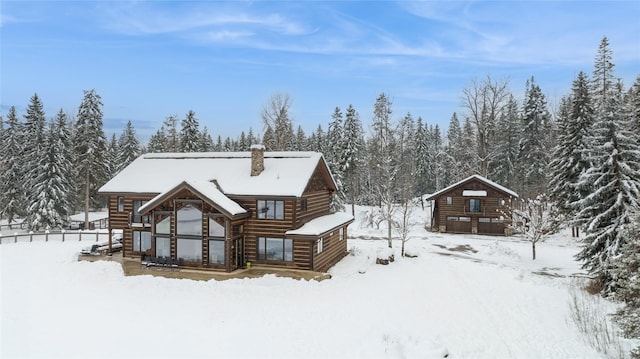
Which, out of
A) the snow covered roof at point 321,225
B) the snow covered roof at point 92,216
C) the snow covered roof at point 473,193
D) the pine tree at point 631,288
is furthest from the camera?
the snow covered roof at point 92,216

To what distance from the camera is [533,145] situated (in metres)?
47.5

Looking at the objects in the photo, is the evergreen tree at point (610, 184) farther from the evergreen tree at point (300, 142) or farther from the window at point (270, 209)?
the evergreen tree at point (300, 142)

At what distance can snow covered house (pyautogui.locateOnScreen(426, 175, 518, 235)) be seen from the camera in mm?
38188

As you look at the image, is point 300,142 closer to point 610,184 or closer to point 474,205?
point 474,205

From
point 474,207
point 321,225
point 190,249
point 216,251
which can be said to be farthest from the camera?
point 474,207

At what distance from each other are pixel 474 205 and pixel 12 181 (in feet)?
153

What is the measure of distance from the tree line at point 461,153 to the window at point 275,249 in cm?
989

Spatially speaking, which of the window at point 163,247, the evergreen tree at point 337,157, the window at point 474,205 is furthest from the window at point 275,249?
the window at point 474,205

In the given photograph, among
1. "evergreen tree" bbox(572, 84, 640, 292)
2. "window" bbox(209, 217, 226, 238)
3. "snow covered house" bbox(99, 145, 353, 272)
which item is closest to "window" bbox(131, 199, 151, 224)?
"snow covered house" bbox(99, 145, 353, 272)

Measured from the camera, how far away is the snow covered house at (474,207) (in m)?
38.2

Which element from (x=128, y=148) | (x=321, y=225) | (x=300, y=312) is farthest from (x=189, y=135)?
(x=300, y=312)

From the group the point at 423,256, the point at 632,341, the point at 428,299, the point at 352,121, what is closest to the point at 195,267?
the point at 428,299

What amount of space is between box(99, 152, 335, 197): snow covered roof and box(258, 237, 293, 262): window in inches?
103

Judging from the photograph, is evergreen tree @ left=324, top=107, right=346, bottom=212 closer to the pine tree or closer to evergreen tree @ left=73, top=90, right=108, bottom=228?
evergreen tree @ left=73, top=90, right=108, bottom=228
